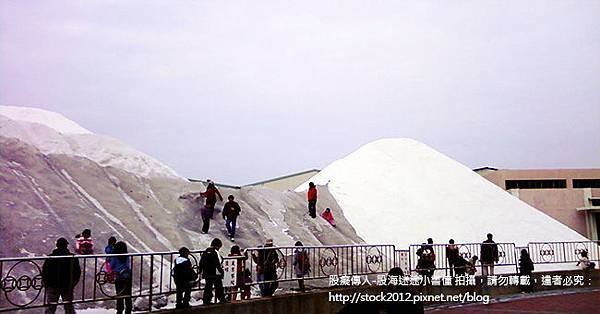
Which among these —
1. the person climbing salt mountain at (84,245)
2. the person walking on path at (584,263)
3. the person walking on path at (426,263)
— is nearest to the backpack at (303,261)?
the person walking on path at (426,263)

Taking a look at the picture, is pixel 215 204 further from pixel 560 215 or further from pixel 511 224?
pixel 560 215

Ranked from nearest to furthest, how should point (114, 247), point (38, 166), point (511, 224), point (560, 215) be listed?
point (114, 247) < point (38, 166) < point (511, 224) < point (560, 215)

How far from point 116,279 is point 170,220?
7699mm

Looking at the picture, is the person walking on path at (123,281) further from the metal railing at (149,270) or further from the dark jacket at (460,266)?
the dark jacket at (460,266)

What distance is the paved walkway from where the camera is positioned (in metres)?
12.2

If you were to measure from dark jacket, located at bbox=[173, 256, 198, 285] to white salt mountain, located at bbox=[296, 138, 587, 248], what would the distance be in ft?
46.3

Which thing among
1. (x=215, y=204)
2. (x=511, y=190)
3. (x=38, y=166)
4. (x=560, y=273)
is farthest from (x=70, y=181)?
(x=511, y=190)

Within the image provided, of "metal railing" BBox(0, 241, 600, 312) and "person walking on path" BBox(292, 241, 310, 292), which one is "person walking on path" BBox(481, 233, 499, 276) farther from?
"person walking on path" BBox(292, 241, 310, 292)

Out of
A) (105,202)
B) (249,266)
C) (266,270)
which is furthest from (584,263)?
(105,202)

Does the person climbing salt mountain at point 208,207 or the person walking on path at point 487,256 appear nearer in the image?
the person walking on path at point 487,256

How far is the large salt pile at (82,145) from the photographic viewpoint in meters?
17.2

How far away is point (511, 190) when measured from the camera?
138 feet

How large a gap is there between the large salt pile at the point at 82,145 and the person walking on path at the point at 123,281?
8951 mm

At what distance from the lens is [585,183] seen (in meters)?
Answer: 47.2
